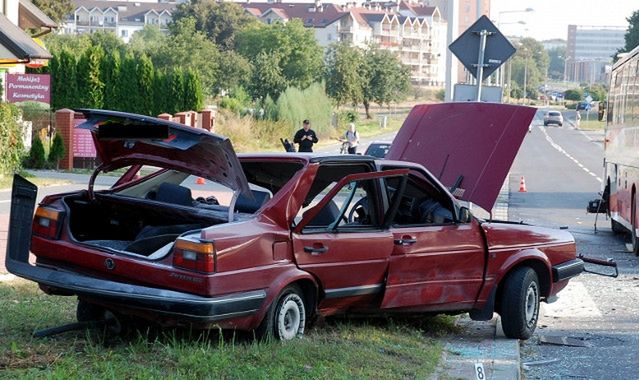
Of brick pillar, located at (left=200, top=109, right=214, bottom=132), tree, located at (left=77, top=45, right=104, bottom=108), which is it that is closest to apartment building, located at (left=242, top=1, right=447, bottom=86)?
brick pillar, located at (left=200, top=109, right=214, bottom=132)

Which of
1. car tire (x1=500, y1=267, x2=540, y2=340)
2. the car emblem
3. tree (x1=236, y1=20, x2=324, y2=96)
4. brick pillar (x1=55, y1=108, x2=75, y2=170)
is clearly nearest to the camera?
the car emblem

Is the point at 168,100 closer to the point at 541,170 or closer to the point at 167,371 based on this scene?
the point at 541,170

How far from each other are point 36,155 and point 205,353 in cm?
2448

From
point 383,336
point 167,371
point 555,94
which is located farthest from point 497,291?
point 555,94

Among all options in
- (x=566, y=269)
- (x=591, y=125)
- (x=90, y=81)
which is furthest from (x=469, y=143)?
(x=591, y=125)

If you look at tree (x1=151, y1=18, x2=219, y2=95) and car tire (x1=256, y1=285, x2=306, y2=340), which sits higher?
tree (x1=151, y1=18, x2=219, y2=95)

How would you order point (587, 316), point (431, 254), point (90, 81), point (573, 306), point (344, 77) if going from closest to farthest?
1. point (431, 254)
2. point (587, 316)
3. point (573, 306)
4. point (90, 81)
5. point (344, 77)

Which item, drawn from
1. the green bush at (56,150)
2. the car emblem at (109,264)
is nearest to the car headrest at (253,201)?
the car emblem at (109,264)

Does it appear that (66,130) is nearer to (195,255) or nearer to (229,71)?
(195,255)

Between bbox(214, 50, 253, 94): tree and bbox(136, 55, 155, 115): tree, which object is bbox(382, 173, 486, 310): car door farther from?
bbox(214, 50, 253, 94): tree

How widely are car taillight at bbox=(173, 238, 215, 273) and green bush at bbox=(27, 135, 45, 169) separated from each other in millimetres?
24034

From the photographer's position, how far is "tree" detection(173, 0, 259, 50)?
118188 mm

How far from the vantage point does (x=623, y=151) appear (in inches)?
794

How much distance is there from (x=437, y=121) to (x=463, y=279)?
8.82ft
